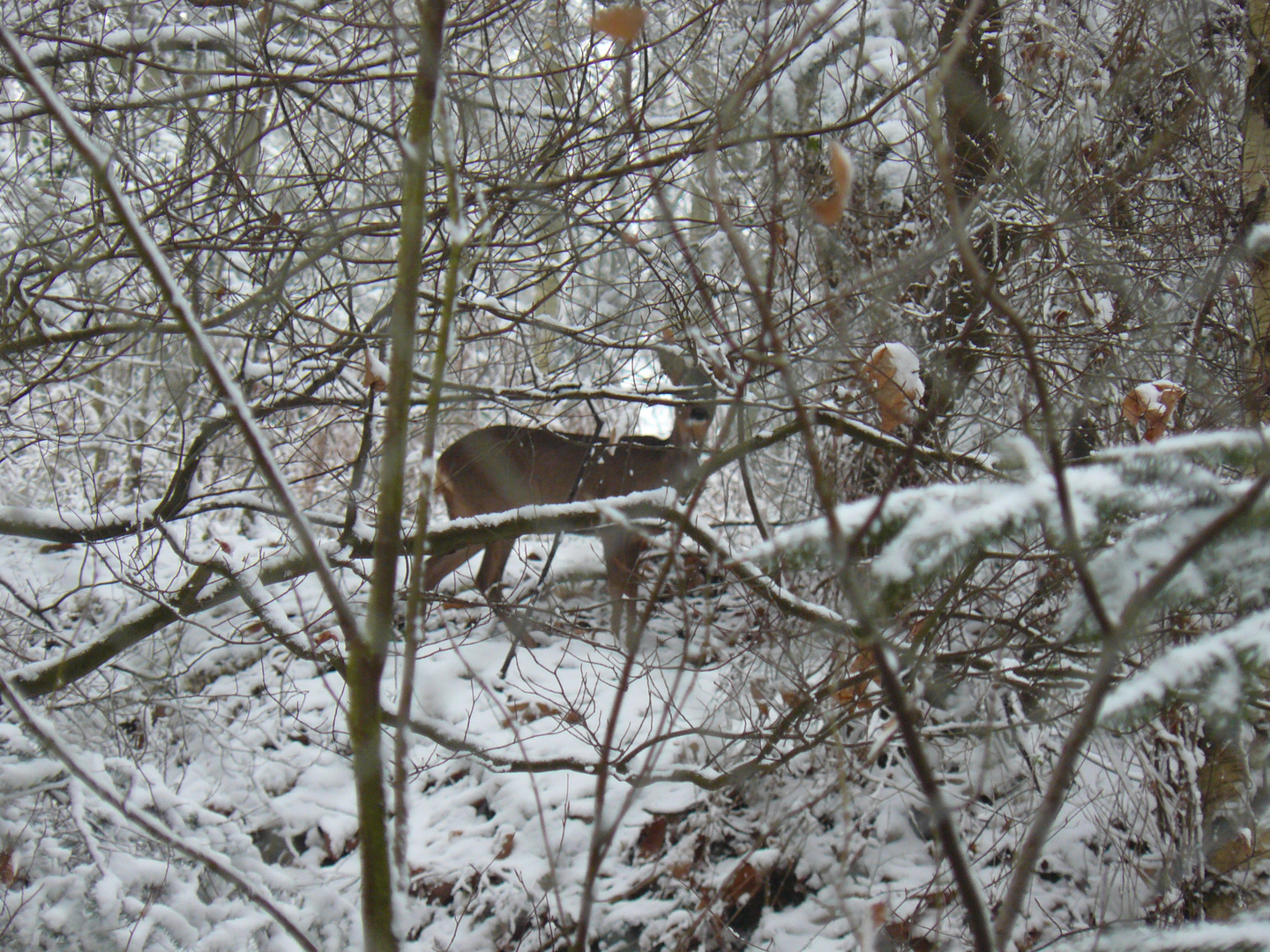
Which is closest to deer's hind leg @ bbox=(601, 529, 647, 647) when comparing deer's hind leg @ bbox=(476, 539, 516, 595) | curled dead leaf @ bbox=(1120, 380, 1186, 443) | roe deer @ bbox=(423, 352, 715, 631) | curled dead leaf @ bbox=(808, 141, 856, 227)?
roe deer @ bbox=(423, 352, 715, 631)

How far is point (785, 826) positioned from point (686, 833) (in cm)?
53

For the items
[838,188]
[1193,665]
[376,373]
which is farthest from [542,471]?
[1193,665]

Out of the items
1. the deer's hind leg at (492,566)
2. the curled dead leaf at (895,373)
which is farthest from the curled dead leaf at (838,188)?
the deer's hind leg at (492,566)

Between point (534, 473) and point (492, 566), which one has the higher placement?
point (534, 473)

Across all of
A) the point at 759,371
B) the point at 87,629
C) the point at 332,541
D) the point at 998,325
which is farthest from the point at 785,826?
the point at 87,629

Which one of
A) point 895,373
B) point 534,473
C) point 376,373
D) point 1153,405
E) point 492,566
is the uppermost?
point 534,473

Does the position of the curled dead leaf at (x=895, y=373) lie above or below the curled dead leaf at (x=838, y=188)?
Result: above

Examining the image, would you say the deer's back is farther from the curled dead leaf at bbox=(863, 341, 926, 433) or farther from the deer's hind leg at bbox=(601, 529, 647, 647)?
the curled dead leaf at bbox=(863, 341, 926, 433)

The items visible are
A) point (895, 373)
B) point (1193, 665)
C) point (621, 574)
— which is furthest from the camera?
point (621, 574)

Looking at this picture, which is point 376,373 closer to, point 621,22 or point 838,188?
point 621,22

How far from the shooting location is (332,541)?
120 inches

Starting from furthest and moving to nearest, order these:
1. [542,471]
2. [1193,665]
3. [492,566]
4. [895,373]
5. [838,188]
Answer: [492,566] < [542,471] < [895,373] < [838,188] < [1193,665]

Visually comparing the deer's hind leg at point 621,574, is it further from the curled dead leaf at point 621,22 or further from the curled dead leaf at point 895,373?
the curled dead leaf at point 621,22

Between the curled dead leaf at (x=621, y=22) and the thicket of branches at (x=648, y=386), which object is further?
→ the thicket of branches at (x=648, y=386)
